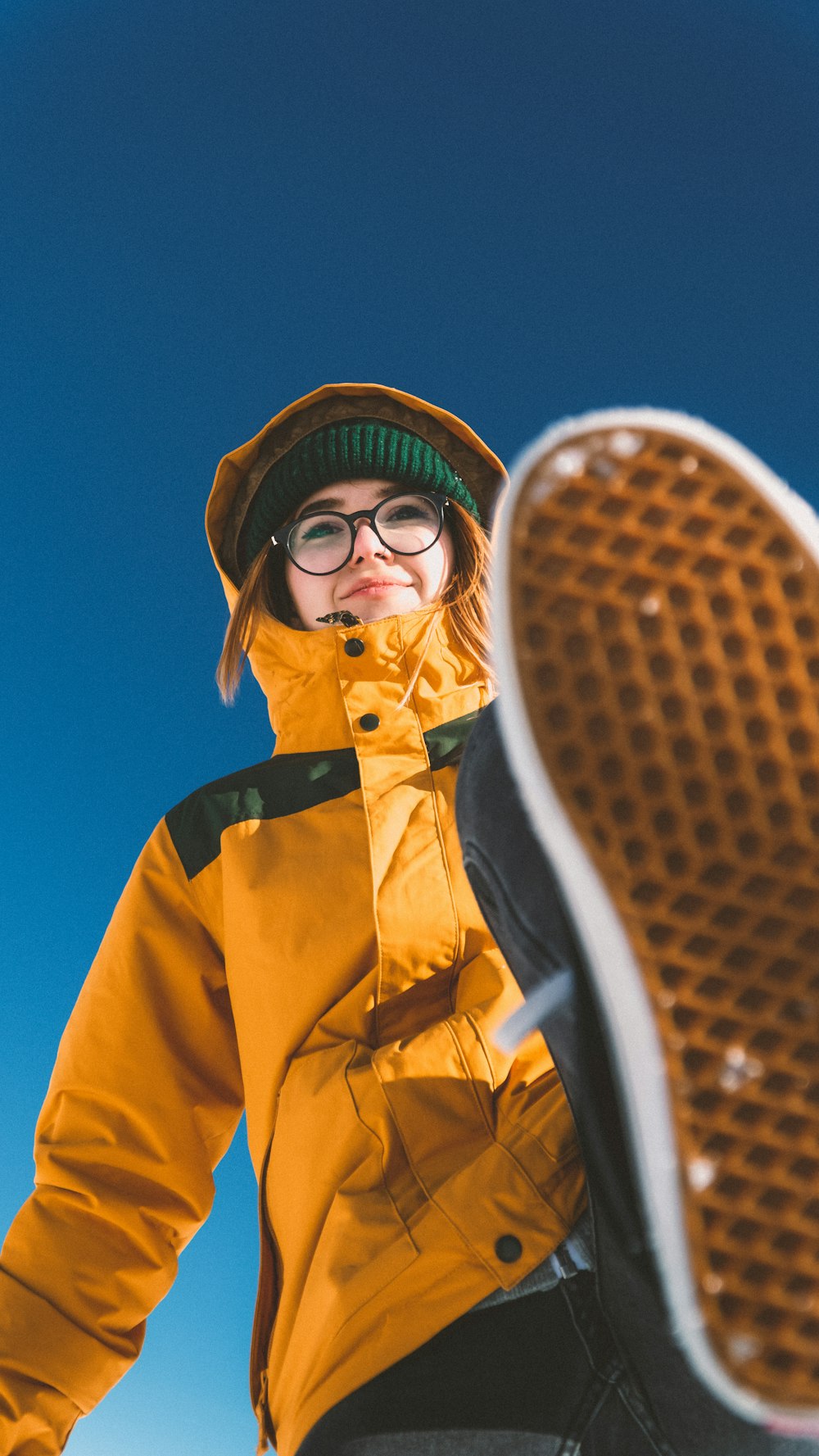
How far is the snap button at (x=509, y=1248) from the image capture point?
120 cm

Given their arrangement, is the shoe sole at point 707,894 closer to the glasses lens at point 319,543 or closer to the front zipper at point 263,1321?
the front zipper at point 263,1321

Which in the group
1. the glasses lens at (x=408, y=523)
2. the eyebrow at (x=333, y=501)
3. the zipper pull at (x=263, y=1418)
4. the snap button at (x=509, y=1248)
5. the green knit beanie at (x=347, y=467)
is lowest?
the zipper pull at (x=263, y=1418)

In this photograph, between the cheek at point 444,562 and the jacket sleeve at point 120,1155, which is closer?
the jacket sleeve at point 120,1155

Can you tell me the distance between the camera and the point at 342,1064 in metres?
1.46

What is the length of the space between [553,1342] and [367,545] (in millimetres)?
1409

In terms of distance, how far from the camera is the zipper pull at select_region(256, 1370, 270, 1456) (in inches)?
58.2

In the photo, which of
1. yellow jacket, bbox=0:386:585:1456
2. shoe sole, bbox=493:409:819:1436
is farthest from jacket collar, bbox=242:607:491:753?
shoe sole, bbox=493:409:819:1436

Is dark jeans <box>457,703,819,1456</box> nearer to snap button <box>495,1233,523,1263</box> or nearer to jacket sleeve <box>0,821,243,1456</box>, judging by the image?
snap button <box>495,1233,523,1263</box>

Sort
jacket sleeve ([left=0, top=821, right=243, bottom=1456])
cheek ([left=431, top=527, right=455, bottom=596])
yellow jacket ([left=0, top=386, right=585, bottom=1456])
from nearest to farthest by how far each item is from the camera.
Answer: yellow jacket ([left=0, top=386, right=585, bottom=1456]) < jacket sleeve ([left=0, top=821, right=243, bottom=1456]) < cheek ([left=431, top=527, right=455, bottom=596])

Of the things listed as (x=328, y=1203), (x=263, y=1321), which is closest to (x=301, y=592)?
(x=328, y=1203)

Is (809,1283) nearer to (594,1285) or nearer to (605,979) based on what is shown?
(605,979)

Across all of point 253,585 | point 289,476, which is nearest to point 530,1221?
point 253,585

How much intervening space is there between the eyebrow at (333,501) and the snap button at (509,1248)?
1434 millimetres

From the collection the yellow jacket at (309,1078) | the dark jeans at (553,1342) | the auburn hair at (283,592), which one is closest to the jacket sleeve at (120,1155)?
the yellow jacket at (309,1078)
